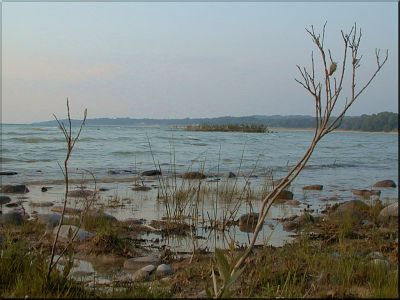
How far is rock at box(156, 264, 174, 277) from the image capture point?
5.59 m

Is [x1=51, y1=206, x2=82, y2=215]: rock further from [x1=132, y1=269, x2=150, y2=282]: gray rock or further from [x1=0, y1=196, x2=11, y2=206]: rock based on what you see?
[x1=132, y1=269, x2=150, y2=282]: gray rock

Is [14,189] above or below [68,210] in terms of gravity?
below

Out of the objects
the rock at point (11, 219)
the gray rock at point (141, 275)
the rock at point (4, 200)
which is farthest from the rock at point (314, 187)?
the gray rock at point (141, 275)

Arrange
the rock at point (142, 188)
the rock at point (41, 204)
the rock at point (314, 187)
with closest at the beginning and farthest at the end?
the rock at point (41, 204) → the rock at point (142, 188) → the rock at point (314, 187)

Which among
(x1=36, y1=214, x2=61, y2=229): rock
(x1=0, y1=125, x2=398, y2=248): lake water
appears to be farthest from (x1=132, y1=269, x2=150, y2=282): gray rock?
(x1=36, y1=214, x2=61, y2=229): rock

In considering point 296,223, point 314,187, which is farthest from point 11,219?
point 314,187

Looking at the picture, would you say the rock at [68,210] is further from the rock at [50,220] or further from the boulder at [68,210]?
the rock at [50,220]

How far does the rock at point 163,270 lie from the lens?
5593 millimetres

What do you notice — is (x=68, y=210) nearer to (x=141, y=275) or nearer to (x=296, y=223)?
(x=296, y=223)

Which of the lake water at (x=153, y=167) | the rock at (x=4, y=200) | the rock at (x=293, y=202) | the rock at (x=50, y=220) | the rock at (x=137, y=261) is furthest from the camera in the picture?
the rock at (x=293, y=202)

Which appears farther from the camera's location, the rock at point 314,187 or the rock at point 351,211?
the rock at point 314,187

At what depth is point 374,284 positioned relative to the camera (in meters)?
4.46

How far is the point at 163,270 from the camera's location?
5.66 metres

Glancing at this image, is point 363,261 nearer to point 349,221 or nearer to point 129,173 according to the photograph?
point 349,221
